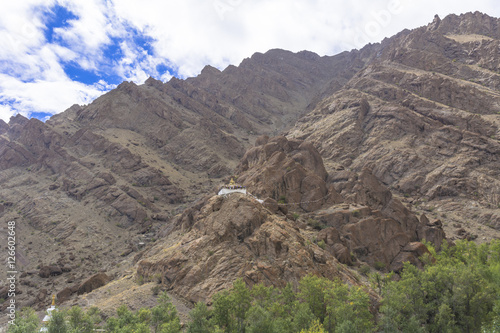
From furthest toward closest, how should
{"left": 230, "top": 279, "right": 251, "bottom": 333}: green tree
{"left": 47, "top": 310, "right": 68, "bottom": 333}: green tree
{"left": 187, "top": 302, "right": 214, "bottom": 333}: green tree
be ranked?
{"left": 230, "top": 279, "right": 251, "bottom": 333}: green tree, {"left": 187, "top": 302, "right": 214, "bottom": 333}: green tree, {"left": 47, "top": 310, "right": 68, "bottom": 333}: green tree

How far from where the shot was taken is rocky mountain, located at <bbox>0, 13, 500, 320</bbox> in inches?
1253

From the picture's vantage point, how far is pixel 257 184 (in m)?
47.1

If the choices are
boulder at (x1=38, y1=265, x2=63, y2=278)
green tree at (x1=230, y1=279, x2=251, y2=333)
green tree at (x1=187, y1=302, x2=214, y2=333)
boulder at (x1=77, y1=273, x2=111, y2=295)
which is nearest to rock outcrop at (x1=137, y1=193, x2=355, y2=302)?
green tree at (x1=230, y1=279, x2=251, y2=333)

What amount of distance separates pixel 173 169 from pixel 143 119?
32.0 meters

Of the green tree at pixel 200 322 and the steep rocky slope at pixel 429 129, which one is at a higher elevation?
the steep rocky slope at pixel 429 129

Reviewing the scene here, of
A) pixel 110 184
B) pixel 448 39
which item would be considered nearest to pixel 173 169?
pixel 110 184

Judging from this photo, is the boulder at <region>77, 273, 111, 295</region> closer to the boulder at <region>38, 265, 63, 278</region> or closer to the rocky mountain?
the rocky mountain

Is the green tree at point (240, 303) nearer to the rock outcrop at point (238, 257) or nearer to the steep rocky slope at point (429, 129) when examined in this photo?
the rock outcrop at point (238, 257)

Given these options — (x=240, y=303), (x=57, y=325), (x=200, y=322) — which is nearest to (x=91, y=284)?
(x=57, y=325)

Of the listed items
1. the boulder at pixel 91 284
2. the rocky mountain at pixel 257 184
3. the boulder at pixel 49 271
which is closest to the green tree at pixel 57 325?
the rocky mountain at pixel 257 184

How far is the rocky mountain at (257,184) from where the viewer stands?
3183 cm

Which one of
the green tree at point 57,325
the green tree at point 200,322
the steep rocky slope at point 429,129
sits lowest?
the green tree at point 200,322

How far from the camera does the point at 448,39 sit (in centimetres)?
13775

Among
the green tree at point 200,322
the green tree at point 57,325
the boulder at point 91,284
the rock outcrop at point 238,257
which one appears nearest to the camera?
the green tree at point 57,325
